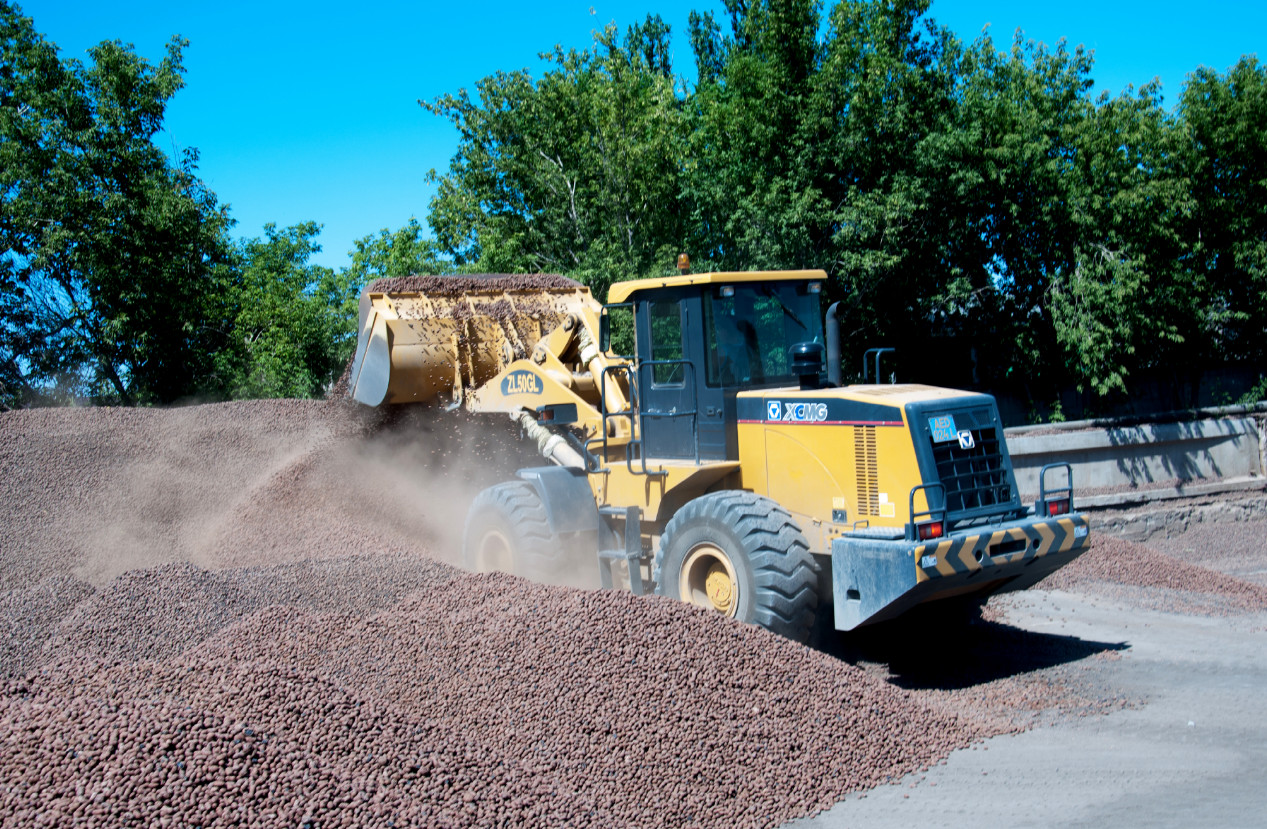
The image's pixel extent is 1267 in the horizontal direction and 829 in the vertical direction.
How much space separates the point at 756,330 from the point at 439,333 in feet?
13.7

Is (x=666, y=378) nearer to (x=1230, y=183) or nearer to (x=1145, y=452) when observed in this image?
(x=1145, y=452)

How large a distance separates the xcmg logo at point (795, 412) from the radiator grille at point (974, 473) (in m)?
0.85

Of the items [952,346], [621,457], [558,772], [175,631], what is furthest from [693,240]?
[558,772]

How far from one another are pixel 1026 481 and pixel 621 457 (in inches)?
276

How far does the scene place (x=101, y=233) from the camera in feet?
61.8

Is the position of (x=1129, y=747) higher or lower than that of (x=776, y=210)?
lower

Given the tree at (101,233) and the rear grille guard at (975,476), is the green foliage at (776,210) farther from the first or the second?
the rear grille guard at (975,476)

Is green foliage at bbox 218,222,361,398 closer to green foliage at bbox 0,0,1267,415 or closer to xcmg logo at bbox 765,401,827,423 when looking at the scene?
green foliage at bbox 0,0,1267,415

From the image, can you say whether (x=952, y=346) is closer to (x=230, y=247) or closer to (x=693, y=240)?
(x=693, y=240)

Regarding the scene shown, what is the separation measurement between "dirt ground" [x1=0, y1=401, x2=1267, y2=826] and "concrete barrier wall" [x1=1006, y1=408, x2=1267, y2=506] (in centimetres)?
281

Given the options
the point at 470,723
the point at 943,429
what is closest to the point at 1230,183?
the point at 943,429

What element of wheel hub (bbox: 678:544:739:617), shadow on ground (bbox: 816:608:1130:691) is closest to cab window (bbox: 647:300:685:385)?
wheel hub (bbox: 678:544:739:617)

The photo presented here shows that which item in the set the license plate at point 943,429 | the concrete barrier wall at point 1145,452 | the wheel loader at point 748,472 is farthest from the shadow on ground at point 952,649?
the concrete barrier wall at point 1145,452

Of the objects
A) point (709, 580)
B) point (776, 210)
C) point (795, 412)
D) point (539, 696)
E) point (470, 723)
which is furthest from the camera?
point (776, 210)
